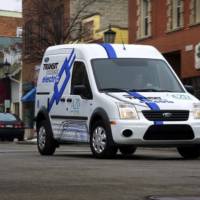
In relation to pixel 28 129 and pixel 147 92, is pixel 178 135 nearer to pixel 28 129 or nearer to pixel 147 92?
pixel 147 92

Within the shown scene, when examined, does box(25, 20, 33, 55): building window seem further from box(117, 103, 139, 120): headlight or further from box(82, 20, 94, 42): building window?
box(117, 103, 139, 120): headlight

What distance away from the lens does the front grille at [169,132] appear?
1475 centimetres

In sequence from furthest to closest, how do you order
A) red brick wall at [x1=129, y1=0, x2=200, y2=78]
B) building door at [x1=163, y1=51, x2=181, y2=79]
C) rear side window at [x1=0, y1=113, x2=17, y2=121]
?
rear side window at [x1=0, y1=113, x2=17, y2=121] → building door at [x1=163, y1=51, x2=181, y2=79] → red brick wall at [x1=129, y1=0, x2=200, y2=78]

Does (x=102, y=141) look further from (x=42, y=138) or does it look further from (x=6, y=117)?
(x=6, y=117)

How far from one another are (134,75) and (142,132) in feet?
5.24

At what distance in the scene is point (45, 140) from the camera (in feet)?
57.3

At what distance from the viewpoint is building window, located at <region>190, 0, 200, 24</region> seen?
29.6 meters

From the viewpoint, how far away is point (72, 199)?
8430mm

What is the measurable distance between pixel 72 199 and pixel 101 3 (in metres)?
37.7

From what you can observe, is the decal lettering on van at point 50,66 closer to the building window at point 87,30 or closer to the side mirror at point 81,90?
the side mirror at point 81,90

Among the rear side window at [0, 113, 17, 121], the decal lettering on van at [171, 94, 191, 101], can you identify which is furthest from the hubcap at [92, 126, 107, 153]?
the rear side window at [0, 113, 17, 121]

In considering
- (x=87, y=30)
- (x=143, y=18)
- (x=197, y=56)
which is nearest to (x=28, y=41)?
(x=87, y=30)

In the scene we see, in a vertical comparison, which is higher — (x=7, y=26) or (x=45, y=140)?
(x=7, y=26)

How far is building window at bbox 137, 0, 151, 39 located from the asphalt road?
20.5 meters
